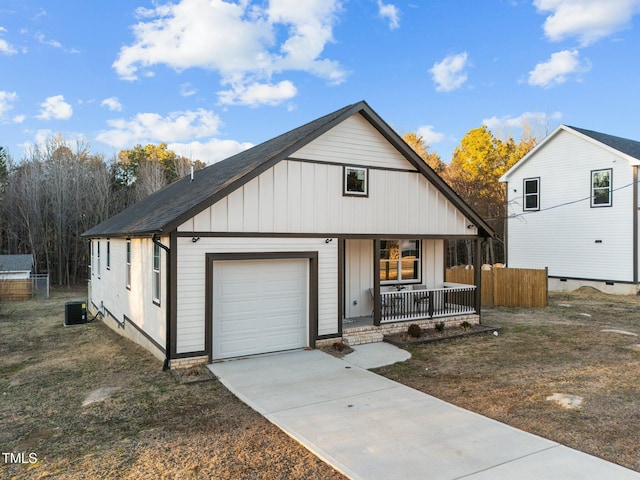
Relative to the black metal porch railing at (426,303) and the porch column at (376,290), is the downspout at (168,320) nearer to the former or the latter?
the porch column at (376,290)

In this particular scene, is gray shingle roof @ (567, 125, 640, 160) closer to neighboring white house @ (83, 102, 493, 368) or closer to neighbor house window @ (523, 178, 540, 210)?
neighbor house window @ (523, 178, 540, 210)

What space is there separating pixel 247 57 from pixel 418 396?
15560mm

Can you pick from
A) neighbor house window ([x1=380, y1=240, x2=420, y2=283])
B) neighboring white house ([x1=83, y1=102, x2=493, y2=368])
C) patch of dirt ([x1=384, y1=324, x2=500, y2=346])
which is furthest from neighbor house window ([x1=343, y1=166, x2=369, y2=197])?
patch of dirt ([x1=384, y1=324, x2=500, y2=346])

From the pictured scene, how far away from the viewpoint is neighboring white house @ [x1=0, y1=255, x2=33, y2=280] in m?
20.8

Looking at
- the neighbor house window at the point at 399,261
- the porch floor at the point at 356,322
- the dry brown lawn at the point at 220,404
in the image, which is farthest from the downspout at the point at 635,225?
the porch floor at the point at 356,322

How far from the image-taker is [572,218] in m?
20.4

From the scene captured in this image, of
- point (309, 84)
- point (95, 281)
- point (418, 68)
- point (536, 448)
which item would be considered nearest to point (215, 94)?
point (309, 84)

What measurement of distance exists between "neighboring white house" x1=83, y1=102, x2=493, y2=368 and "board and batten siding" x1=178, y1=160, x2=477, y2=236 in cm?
3

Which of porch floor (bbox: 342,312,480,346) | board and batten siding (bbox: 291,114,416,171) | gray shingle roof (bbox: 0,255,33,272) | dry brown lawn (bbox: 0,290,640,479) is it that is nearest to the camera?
dry brown lawn (bbox: 0,290,640,479)

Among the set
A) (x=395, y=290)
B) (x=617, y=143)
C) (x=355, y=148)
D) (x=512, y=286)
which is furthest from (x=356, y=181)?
(x=617, y=143)

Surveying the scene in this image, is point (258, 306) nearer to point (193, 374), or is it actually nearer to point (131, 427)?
point (193, 374)

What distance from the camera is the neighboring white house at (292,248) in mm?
8281

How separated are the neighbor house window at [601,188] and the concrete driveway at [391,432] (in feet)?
55.9

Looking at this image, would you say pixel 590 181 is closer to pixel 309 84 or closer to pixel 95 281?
pixel 309 84
